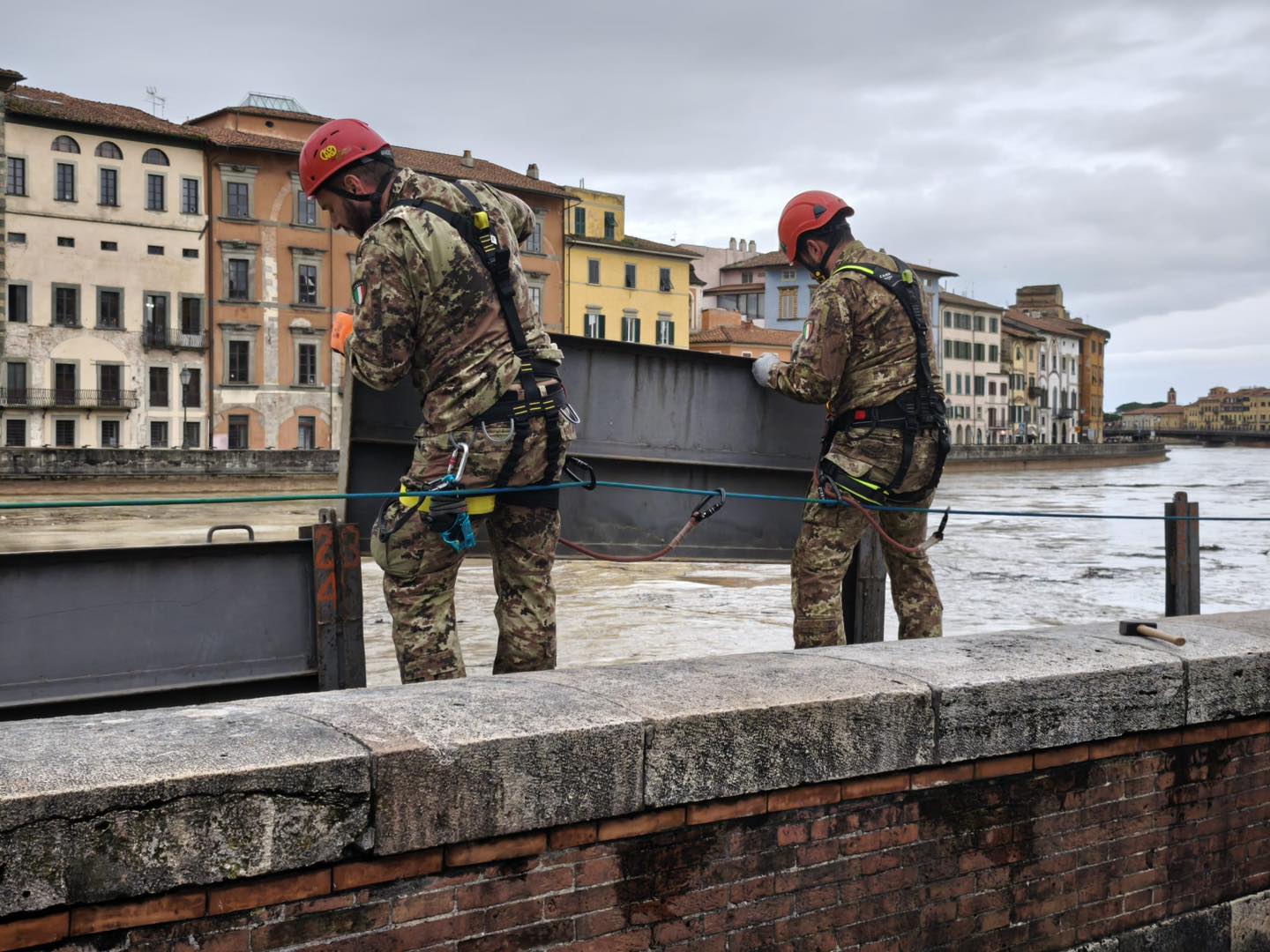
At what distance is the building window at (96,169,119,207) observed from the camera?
5291 centimetres

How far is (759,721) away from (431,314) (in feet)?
5.50

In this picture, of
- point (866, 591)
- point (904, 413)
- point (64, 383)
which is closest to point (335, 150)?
point (904, 413)

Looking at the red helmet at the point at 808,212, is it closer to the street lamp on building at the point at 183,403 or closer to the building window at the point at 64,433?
the building window at the point at 64,433

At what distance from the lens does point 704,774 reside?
3039 mm

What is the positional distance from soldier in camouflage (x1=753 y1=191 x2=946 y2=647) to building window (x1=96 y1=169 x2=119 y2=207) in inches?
2118

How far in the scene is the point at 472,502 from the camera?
3.99 meters

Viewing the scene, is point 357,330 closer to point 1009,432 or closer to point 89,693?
point 89,693

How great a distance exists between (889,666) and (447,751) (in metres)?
1.48

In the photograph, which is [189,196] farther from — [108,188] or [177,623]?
[177,623]

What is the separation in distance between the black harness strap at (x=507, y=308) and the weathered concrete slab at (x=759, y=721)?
0.85 m


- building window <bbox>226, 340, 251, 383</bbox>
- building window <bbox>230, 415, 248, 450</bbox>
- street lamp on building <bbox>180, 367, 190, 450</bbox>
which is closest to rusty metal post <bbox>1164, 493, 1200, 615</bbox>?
street lamp on building <bbox>180, 367, 190, 450</bbox>

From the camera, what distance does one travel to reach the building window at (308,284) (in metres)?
57.5

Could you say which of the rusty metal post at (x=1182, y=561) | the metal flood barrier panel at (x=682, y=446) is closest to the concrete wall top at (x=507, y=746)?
the rusty metal post at (x=1182, y=561)

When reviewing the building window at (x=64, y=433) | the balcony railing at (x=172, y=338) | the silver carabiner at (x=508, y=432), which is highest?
the balcony railing at (x=172, y=338)
